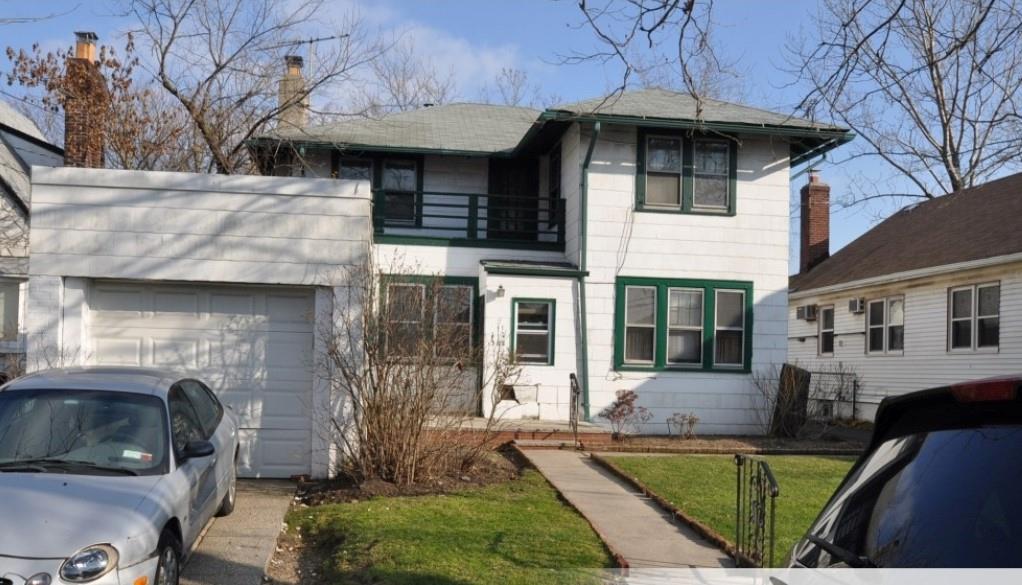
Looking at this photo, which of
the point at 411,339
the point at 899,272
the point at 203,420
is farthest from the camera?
the point at 899,272

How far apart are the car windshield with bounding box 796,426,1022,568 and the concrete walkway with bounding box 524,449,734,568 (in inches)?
176

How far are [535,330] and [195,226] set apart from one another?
7.17 m

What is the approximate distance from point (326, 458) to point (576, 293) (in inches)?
272

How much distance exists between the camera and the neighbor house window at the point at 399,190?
Answer: 19.2 meters

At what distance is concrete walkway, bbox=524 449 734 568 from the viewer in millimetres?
7793

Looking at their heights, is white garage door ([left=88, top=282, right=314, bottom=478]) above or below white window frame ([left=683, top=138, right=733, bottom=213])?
below

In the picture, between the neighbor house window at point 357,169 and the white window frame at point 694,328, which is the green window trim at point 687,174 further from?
the neighbor house window at point 357,169

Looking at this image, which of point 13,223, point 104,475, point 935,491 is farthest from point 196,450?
point 13,223

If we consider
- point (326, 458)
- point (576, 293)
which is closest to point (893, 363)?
point (576, 293)

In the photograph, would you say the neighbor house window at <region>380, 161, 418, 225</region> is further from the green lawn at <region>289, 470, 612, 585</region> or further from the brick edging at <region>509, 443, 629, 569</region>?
the green lawn at <region>289, 470, 612, 585</region>

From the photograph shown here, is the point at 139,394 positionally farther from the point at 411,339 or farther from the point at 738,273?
the point at 738,273

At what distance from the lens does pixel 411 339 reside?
1100cm

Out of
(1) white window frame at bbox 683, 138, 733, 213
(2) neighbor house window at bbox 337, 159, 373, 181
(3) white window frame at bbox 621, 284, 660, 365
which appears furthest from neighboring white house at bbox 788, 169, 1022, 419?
(2) neighbor house window at bbox 337, 159, 373, 181

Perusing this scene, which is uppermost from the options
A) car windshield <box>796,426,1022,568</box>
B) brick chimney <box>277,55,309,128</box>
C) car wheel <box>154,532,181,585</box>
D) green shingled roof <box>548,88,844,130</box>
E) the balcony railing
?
brick chimney <box>277,55,309,128</box>
